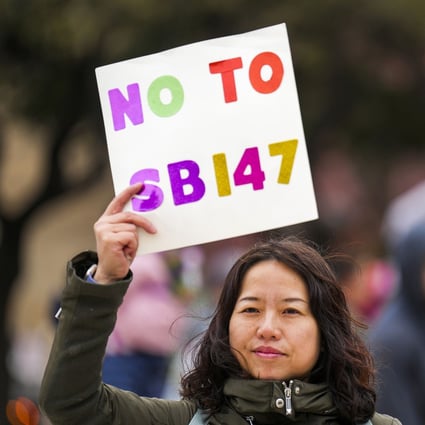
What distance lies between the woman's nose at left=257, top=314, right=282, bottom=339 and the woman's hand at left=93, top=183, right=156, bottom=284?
353 millimetres

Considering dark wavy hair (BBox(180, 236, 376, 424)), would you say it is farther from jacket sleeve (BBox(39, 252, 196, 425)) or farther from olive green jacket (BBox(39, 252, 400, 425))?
jacket sleeve (BBox(39, 252, 196, 425))

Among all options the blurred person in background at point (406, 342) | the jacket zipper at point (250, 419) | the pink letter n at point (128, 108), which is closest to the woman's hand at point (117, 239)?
the pink letter n at point (128, 108)

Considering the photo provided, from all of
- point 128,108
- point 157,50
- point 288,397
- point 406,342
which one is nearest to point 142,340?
point 406,342

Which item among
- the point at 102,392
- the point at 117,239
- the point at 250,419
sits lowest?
the point at 250,419

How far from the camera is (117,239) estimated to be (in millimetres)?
3533

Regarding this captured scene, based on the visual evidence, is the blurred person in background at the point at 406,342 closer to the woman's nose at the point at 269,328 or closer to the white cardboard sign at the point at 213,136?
the white cardboard sign at the point at 213,136

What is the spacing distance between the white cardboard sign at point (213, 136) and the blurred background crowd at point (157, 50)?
0.55m

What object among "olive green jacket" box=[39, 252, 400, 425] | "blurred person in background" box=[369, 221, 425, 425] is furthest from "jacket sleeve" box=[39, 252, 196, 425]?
"blurred person in background" box=[369, 221, 425, 425]

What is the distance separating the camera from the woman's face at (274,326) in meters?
3.61

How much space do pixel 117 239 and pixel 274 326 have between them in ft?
1.43

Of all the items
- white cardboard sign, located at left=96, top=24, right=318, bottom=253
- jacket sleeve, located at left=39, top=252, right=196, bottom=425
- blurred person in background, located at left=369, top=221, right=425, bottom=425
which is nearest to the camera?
jacket sleeve, located at left=39, top=252, right=196, bottom=425

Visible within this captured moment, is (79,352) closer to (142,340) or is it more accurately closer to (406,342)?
(406,342)

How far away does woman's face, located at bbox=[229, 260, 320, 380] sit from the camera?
3.61 m

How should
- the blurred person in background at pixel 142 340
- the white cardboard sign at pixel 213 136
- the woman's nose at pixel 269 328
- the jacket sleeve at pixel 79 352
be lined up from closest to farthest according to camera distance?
the jacket sleeve at pixel 79 352 → the woman's nose at pixel 269 328 → the white cardboard sign at pixel 213 136 → the blurred person in background at pixel 142 340
